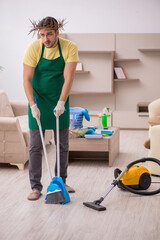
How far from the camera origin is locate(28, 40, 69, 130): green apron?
2781mm

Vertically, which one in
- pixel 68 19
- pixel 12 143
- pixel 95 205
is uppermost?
pixel 68 19

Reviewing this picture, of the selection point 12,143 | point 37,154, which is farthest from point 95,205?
point 12,143

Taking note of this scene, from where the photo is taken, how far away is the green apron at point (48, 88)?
2781 mm

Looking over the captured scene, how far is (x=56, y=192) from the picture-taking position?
2.75m

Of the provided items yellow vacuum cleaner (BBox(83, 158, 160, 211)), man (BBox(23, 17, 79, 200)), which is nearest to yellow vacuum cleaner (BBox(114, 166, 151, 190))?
yellow vacuum cleaner (BBox(83, 158, 160, 211))

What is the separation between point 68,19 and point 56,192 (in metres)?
4.53

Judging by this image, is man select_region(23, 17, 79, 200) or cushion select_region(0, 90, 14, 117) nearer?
man select_region(23, 17, 79, 200)

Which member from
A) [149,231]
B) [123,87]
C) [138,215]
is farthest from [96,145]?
[123,87]

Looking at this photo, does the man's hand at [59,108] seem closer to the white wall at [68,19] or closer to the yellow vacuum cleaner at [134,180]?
the yellow vacuum cleaner at [134,180]

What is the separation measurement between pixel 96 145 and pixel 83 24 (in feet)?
11.1

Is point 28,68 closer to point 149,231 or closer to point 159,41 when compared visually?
point 149,231

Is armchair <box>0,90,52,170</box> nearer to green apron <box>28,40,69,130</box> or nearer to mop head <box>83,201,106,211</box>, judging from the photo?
green apron <box>28,40,69,130</box>

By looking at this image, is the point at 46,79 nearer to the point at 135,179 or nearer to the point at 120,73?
the point at 135,179

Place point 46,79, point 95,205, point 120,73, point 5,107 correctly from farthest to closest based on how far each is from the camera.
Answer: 1. point 120,73
2. point 5,107
3. point 46,79
4. point 95,205
